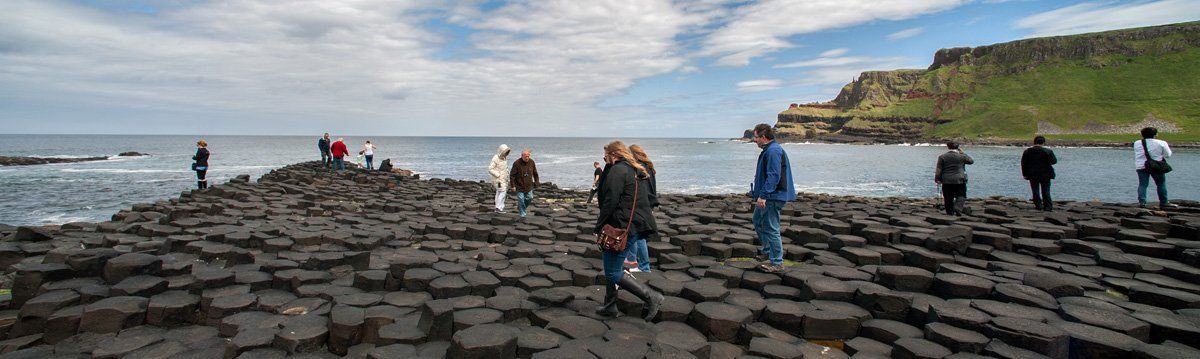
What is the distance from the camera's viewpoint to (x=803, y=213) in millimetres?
13523

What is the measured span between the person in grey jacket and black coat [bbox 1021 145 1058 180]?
1.56 metres

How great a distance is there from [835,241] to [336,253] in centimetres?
785

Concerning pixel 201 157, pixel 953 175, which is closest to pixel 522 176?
pixel 953 175

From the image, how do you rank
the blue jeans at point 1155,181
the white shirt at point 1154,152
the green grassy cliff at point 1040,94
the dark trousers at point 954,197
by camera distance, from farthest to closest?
the green grassy cliff at point 1040,94 < the dark trousers at point 954,197 < the blue jeans at point 1155,181 < the white shirt at point 1154,152

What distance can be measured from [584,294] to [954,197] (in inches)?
408

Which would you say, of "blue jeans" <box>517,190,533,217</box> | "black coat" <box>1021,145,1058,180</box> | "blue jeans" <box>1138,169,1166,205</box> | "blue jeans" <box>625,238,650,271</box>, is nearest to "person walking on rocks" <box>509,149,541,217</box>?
"blue jeans" <box>517,190,533,217</box>

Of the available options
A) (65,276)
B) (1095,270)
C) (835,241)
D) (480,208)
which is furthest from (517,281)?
(480,208)

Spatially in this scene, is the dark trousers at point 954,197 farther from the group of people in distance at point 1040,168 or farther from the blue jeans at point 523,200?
the blue jeans at point 523,200

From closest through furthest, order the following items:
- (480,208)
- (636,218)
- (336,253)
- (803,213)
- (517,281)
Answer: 1. (636,218)
2. (517,281)
3. (336,253)
4. (803,213)
5. (480,208)

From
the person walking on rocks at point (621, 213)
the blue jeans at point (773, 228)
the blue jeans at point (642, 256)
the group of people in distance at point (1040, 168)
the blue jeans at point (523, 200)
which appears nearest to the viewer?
the person walking on rocks at point (621, 213)

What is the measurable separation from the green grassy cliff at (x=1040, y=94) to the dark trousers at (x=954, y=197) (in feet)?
374

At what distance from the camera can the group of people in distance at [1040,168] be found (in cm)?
1156

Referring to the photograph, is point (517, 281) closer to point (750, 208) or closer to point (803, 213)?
point (803, 213)

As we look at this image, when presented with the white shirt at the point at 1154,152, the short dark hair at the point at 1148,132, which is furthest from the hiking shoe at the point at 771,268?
the short dark hair at the point at 1148,132
